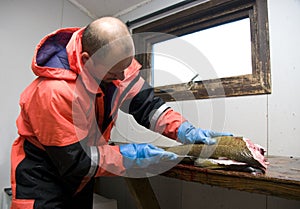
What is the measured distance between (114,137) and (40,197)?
3.09 feet

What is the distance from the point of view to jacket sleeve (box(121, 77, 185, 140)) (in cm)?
92

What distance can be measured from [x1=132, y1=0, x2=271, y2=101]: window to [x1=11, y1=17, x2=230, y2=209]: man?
42cm

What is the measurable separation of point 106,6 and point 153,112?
110 cm

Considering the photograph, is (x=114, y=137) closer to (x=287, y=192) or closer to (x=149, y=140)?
(x=149, y=140)

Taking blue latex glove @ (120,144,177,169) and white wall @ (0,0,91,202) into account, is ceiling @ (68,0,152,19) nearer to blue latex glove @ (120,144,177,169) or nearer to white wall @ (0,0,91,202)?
white wall @ (0,0,91,202)

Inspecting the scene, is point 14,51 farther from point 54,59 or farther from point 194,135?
point 194,135

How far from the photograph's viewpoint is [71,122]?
27.0 inches

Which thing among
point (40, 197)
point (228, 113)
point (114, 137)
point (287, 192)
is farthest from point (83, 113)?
point (114, 137)

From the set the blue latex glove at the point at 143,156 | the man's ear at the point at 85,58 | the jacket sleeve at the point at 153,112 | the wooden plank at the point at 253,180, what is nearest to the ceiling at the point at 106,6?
the jacket sleeve at the point at 153,112

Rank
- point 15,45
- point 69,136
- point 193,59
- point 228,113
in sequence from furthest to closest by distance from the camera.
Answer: point 15,45 → point 193,59 → point 228,113 → point 69,136

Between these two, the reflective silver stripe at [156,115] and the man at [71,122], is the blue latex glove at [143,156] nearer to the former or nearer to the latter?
the man at [71,122]

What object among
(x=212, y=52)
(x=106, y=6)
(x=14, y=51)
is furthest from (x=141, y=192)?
(x=106, y=6)

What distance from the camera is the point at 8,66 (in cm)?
140

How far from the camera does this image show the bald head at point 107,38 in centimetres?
70
